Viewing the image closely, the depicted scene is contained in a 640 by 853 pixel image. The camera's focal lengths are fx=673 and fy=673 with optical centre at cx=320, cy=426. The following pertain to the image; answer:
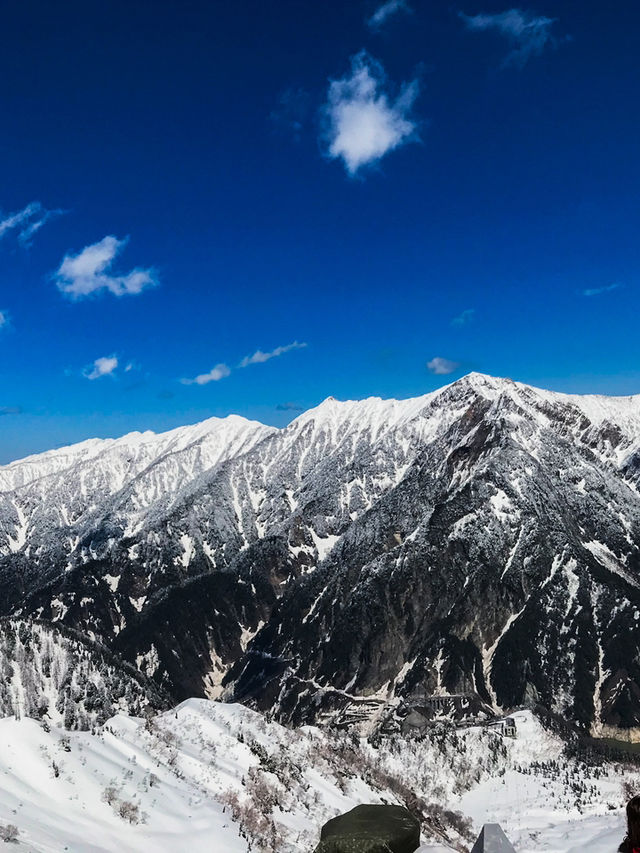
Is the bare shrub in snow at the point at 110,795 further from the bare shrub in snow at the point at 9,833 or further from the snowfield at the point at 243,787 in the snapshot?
the bare shrub in snow at the point at 9,833

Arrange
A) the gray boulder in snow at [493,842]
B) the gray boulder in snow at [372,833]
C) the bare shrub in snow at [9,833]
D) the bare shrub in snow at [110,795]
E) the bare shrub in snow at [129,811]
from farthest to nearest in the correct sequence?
the bare shrub in snow at [110,795] → the bare shrub in snow at [129,811] → the bare shrub in snow at [9,833] → the gray boulder in snow at [372,833] → the gray boulder in snow at [493,842]

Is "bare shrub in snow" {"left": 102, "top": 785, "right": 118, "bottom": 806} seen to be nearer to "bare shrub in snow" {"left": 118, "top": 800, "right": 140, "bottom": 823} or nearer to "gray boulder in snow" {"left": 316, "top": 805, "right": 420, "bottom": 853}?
"bare shrub in snow" {"left": 118, "top": 800, "right": 140, "bottom": 823}

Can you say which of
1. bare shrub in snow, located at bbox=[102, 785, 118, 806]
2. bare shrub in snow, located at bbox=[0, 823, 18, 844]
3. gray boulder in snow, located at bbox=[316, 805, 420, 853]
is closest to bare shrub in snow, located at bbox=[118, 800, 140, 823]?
bare shrub in snow, located at bbox=[102, 785, 118, 806]

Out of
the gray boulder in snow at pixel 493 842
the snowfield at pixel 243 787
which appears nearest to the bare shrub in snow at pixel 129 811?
the snowfield at pixel 243 787

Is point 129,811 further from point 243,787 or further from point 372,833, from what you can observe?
point 372,833

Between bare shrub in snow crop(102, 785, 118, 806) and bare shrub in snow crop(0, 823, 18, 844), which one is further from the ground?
bare shrub in snow crop(0, 823, 18, 844)

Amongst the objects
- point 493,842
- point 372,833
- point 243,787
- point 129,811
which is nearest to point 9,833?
point 129,811

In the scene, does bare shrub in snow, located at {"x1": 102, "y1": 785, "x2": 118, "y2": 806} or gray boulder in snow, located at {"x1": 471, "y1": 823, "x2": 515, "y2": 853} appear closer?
gray boulder in snow, located at {"x1": 471, "y1": 823, "x2": 515, "y2": 853}

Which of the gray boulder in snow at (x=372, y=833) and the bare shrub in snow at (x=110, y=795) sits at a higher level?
the gray boulder in snow at (x=372, y=833)

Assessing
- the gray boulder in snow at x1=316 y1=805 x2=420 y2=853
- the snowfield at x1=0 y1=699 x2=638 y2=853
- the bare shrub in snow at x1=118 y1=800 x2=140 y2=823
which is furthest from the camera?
the bare shrub in snow at x1=118 y1=800 x2=140 y2=823

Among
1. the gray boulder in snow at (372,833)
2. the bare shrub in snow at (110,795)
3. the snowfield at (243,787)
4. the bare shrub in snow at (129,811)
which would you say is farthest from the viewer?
the bare shrub in snow at (110,795)
